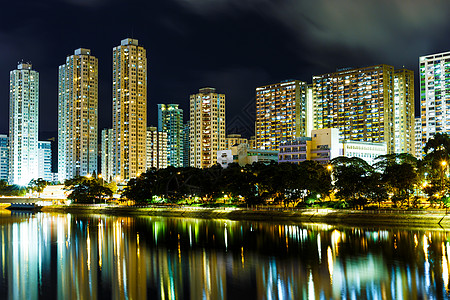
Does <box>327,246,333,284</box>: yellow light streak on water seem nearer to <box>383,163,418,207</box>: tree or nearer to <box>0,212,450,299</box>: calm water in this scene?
<box>0,212,450,299</box>: calm water

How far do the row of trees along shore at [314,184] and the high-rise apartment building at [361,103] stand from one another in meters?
73.8

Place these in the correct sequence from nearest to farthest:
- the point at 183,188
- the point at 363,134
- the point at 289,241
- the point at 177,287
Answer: the point at 177,287, the point at 289,241, the point at 183,188, the point at 363,134

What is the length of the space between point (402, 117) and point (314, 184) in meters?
107

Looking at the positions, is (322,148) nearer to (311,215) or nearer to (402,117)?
(311,215)

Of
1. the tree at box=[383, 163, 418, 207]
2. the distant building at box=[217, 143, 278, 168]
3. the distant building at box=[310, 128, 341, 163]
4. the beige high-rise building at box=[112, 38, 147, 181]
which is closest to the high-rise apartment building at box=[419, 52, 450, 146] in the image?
the distant building at box=[310, 128, 341, 163]

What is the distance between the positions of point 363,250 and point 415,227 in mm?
17068

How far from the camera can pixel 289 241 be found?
161ft

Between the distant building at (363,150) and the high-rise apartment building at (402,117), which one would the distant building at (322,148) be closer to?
the distant building at (363,150)

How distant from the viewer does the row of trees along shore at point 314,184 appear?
68.7 metres

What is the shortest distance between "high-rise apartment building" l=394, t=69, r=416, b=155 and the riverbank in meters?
103

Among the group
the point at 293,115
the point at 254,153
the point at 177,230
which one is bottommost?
the point at 177,230

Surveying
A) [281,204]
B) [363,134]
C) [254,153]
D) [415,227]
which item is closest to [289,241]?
[415,227]

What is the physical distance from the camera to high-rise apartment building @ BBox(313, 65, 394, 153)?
167 m

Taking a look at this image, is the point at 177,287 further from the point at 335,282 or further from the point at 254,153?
the point at 254,153
